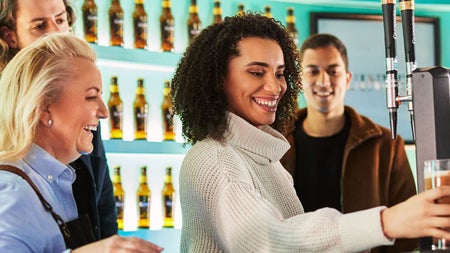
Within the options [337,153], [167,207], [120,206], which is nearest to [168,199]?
[167,207]

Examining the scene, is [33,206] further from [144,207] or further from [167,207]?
[167,207]

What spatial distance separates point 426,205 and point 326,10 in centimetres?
322

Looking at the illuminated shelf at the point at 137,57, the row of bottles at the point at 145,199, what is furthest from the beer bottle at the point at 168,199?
the illuminated shelf at the point at 137,57

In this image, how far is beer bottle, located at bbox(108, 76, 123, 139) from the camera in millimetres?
4004

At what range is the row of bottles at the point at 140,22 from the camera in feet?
13.1

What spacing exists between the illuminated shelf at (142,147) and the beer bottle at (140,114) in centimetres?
21

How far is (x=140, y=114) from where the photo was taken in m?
4.11

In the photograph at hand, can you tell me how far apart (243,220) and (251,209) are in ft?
0.09

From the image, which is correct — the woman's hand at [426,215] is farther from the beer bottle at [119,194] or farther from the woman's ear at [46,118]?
the beer bottle at [119,194]

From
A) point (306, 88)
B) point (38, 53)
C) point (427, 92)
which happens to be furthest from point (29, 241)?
point (306, 88)

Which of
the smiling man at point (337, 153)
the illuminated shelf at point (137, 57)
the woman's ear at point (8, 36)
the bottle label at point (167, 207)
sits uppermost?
the woman's ear at point (8, 36)

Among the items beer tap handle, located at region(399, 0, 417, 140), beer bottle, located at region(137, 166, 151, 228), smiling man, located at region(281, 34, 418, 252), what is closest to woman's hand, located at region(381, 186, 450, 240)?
beer tap handle, located at region(399, 0, 417, 140)

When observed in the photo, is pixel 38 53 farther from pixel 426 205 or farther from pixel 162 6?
pixel 162 6

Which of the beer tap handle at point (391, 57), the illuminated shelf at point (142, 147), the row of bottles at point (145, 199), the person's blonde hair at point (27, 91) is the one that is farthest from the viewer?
the row of bottles at point (145, 199)
